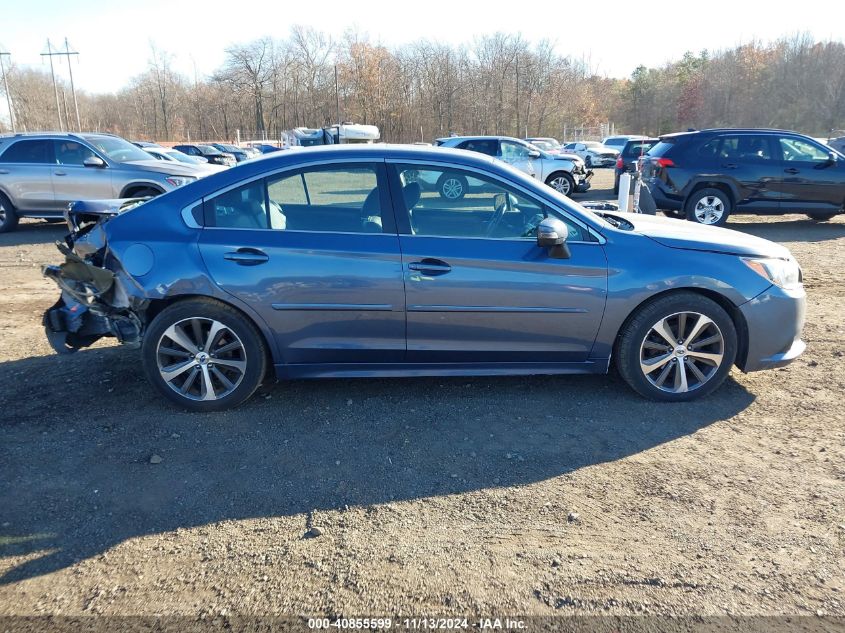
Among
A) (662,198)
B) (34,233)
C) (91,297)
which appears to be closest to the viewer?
(91,297)

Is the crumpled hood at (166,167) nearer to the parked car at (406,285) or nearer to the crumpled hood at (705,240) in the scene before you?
the parked car at (406,285)

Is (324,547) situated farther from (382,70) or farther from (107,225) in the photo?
(382,70)

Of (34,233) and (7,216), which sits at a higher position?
(7,216)

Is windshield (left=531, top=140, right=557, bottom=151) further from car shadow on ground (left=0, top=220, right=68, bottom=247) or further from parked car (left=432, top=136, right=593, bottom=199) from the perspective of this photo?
car shadow on ground (left=0, top=220, right=68, bottom=247)

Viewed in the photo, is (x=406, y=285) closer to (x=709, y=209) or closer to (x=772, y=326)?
(x=772, y=326)

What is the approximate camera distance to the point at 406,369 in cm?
427

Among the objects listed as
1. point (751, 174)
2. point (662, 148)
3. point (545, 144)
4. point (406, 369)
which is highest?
point (545, 144)

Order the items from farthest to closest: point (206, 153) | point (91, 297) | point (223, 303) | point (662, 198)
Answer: point (206, 153)
point (662, 198)
point (91, 297)
point (223, 303)

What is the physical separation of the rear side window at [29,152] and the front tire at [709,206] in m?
12.0

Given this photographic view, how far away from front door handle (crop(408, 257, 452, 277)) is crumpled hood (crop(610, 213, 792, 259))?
4.64 ft

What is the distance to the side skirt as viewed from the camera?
13.9 feet

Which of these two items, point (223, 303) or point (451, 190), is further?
point (451, 190)

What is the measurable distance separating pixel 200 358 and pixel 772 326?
3846 millimetres

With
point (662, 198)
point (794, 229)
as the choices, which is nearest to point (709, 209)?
point (662, 198)
